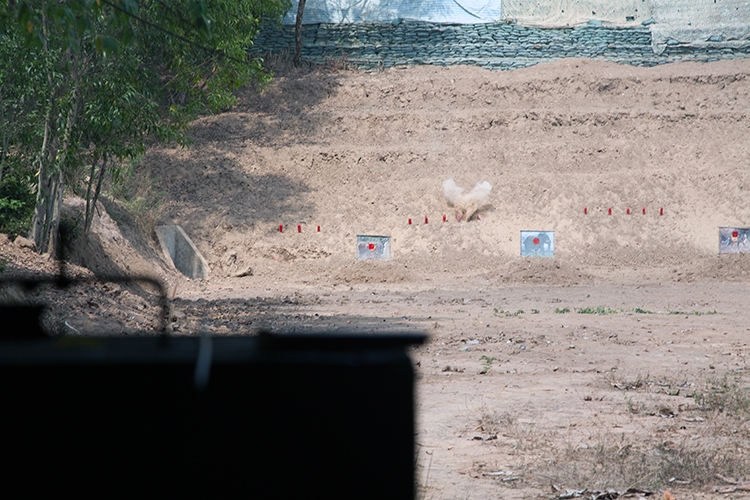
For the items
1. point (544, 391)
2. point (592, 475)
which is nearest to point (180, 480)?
point (592, 475)

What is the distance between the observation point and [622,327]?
12539 mm

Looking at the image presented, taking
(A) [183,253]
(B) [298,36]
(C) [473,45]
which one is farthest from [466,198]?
(B) [298,36]

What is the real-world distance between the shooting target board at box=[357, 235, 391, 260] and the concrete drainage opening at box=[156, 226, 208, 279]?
512 centimetres

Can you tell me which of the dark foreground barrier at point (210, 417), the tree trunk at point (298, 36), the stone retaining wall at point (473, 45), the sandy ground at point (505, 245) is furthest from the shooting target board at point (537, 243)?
the dark foreground barrier at point (210, 417)

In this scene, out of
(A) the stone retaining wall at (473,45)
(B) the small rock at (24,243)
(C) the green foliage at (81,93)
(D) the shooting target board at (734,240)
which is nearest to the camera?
(C) the green foliage at (81,93)

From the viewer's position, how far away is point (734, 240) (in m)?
→ 25.0

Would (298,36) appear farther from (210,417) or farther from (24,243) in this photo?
(210,417)

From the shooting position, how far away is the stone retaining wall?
114 ft

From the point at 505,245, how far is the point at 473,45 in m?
13.9

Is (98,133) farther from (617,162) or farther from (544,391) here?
(617,162)

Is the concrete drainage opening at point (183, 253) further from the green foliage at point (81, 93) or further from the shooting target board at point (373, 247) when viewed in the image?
the green foliage at point (81, 93)

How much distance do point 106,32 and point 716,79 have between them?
27942 millimetres

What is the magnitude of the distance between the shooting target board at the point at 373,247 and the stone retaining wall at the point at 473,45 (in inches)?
491

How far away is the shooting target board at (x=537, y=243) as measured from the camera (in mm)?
24922
